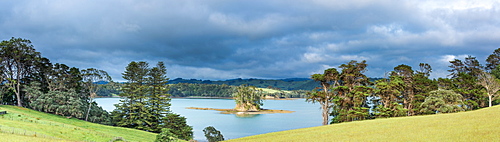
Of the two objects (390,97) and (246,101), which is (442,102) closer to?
(390,97)

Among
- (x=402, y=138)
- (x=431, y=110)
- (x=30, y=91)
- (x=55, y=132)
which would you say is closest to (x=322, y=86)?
(x=431, y=110)

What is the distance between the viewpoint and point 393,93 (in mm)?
57312

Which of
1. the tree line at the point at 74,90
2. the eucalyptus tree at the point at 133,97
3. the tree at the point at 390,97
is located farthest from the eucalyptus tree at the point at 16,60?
the tree at the point at 390,97

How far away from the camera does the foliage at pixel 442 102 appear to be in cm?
5078

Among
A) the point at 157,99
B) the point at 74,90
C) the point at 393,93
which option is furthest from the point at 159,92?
the point at 393,93

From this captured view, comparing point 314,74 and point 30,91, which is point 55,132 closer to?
point 30,91

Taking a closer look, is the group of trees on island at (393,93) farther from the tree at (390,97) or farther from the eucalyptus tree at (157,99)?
the eucalyptus tree at (157,99)

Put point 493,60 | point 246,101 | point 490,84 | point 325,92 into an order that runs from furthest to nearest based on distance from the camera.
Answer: point 246,101
point 493,60
point 325,92
point 490,84

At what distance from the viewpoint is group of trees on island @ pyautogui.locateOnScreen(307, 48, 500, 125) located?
54.4 metres

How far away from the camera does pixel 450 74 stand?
79.8 metres

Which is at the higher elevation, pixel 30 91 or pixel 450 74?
pixel 450 74

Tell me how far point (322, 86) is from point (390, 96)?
524 inches

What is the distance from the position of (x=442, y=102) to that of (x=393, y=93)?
838 centimetres

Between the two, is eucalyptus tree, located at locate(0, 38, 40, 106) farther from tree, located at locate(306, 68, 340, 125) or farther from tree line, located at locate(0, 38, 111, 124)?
tree, located at locate(306, 68, 340, 125)
